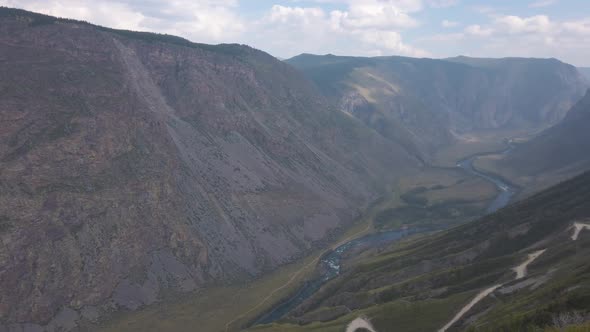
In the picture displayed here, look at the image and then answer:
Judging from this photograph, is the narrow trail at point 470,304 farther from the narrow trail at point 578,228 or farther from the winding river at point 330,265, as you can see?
the winding river at point 330,265

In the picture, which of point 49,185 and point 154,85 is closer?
point 49,185

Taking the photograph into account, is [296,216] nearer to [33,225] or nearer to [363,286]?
[363,286]

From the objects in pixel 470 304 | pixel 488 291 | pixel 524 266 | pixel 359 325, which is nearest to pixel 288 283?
pixel 359 325

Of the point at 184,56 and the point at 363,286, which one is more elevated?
the point at 184,56

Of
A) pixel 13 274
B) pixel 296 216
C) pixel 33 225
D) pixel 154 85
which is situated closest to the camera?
pixel 13 274

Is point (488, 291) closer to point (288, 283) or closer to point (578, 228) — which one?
point (578, 228)

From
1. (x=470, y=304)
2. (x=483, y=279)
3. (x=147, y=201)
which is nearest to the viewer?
(x=470, y=304)

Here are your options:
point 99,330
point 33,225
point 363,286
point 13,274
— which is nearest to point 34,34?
point 33,225

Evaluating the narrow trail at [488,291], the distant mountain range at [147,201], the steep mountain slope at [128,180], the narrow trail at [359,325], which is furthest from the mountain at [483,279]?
the steep mountain slope at [128,180]
